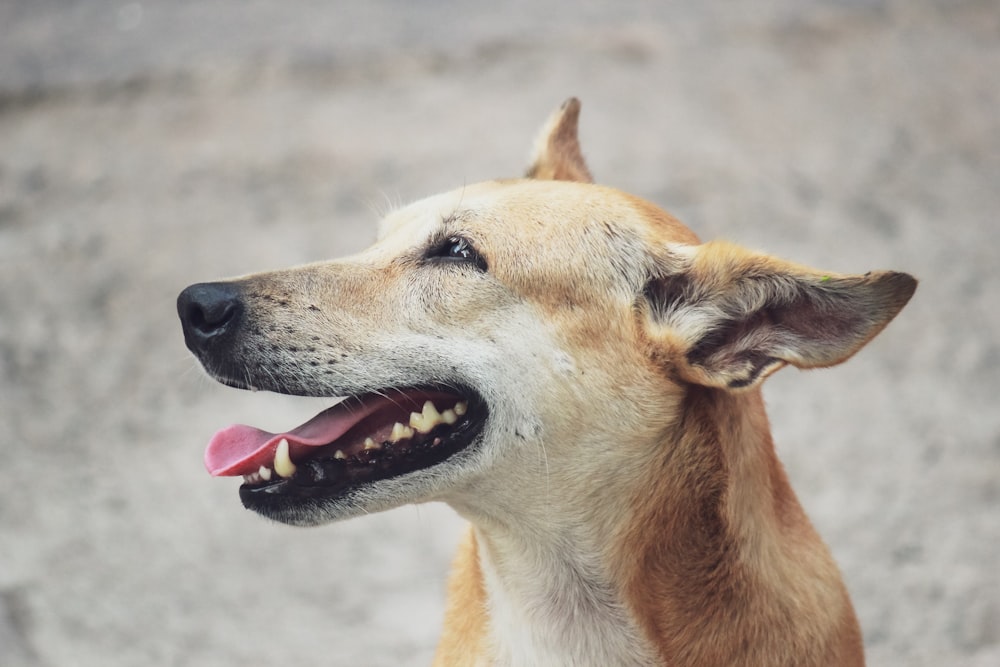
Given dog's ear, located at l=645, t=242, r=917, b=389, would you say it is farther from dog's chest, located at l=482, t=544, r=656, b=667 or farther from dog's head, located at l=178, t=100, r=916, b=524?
dog's chest, located at l=482, t=544, r=656, b=667

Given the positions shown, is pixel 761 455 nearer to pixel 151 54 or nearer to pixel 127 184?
pixel 127 184

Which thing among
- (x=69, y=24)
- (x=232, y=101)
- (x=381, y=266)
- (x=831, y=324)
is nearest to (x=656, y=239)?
(x=831, y=324)

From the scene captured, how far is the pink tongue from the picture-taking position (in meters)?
2.77

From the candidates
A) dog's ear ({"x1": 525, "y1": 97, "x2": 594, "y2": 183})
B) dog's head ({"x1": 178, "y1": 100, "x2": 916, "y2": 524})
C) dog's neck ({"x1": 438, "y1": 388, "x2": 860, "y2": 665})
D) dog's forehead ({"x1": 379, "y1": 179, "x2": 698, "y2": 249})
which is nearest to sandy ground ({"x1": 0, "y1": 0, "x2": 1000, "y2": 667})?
dog's ear ({"x1": 525, "y1": 97, "x2": 594, "y2": 183})

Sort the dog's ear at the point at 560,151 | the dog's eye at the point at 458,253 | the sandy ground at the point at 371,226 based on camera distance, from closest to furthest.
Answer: the dog's eye at the point at 458,253
the dog's ear at the point at 560,151
the sandy ground at the point at 371,226

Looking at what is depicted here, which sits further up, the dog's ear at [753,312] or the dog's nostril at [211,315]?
the dog's nostril at [211,315]

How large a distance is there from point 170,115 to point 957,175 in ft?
17.6

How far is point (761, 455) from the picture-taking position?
289 centimetres

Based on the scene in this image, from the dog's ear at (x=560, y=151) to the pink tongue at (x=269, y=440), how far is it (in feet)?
3.41

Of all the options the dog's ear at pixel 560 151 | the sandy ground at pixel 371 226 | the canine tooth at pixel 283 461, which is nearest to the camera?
the canine tooth at pixel 283 461

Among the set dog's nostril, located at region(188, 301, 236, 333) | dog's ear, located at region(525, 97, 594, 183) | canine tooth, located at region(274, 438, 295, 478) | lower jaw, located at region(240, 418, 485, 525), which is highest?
dog's ear, located at region(525, 97, 594, 183)

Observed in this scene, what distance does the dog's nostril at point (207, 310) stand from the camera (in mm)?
2756

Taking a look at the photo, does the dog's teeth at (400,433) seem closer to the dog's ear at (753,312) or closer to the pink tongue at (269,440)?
the pink tongue at (269,440)

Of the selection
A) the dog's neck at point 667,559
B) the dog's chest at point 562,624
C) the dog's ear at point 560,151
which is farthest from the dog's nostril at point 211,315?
the dog's ear at point 560,151
